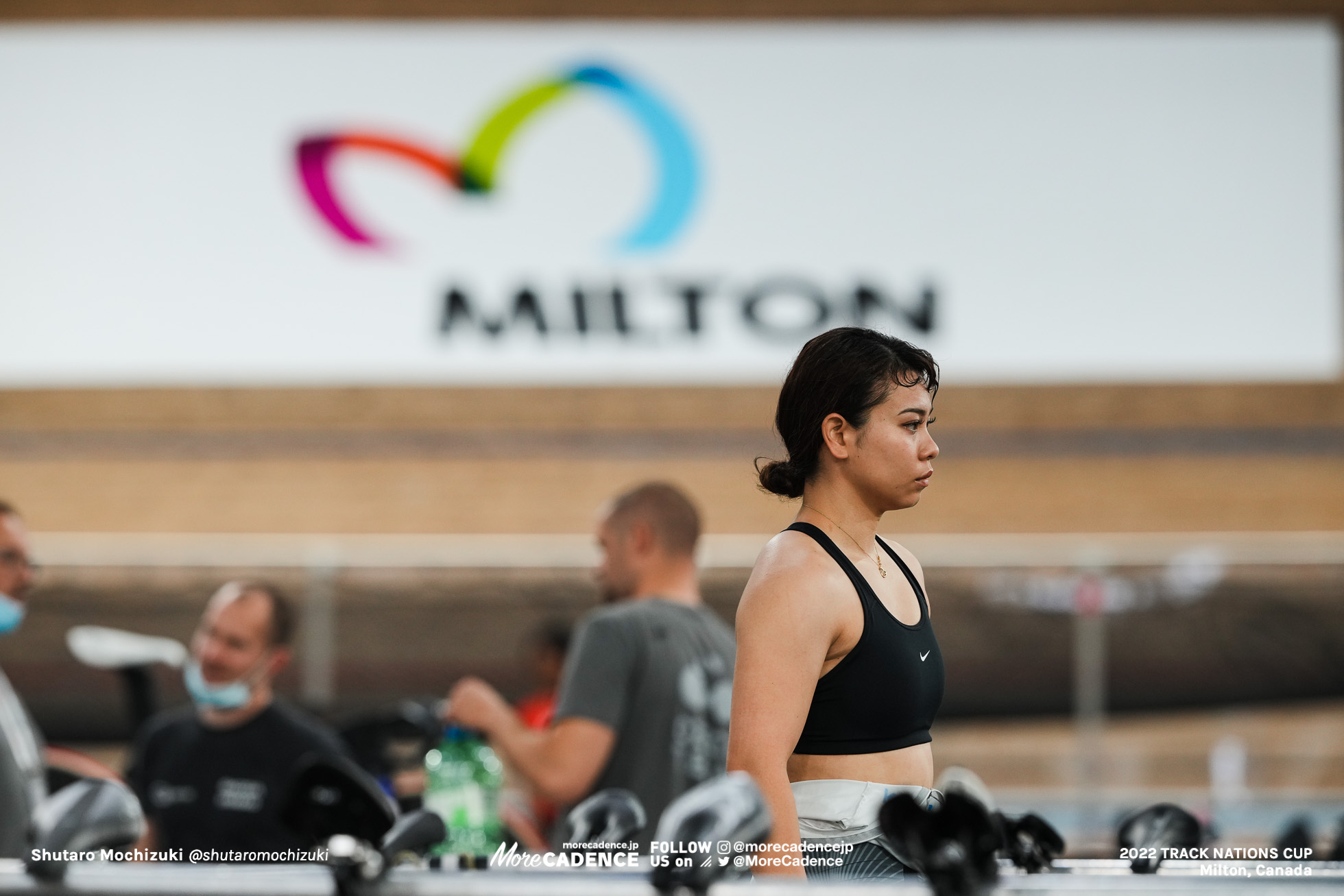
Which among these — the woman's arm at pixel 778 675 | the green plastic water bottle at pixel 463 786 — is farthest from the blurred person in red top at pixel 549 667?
the woman's arm at pixel 778 675

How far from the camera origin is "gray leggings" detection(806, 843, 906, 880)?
1.82 metres

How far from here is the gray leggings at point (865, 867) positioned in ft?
5.97

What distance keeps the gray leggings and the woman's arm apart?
0.14m

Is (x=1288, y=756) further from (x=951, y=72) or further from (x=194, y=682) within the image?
(x=194, y=682)

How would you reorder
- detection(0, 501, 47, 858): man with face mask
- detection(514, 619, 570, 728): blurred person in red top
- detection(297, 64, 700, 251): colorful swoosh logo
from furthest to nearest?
1. detection(297, 64, 700, 251): colorful swoosh logo
2. detection(514, 619, 570, 728): blurred person in red top
3. detection(0, 501, 47, 858): man with face mask

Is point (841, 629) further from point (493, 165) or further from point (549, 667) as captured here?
point (493, 165)

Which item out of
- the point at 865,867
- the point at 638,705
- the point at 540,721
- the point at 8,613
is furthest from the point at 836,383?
the point at 540,721

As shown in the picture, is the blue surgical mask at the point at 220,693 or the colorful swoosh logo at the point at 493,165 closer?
the blue surgical mask at the point at 220,693

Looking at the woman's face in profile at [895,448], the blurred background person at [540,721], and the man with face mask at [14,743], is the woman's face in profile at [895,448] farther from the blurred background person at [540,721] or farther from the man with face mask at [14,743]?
the blurred background person at [540,721]

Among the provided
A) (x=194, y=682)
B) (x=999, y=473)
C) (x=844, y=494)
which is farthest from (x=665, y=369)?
(x=844, y=494)

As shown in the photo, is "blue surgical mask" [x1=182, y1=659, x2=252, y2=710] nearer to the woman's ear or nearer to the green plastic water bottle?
the green plastic water bottle

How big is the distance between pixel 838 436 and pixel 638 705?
153 centimetres

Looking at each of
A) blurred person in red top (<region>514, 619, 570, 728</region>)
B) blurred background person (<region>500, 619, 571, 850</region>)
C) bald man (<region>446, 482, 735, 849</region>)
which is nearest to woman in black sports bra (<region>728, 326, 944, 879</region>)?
bald man (<region>446, 482, 735, 849</region>)

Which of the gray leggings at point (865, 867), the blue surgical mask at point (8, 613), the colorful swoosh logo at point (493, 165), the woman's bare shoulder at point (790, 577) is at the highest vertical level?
the colorful swoosh logo at point (493, 165)
